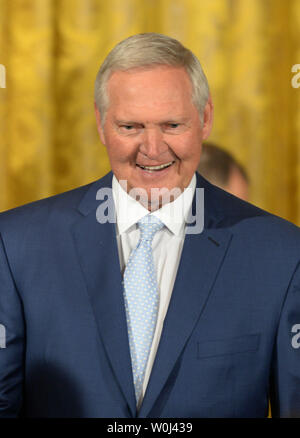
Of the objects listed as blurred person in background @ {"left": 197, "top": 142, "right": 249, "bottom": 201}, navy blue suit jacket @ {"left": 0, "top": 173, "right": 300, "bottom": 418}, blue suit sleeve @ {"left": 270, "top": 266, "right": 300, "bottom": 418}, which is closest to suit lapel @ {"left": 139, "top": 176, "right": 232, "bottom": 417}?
navy blue suit jacket @ {"left": 0, "top": 173, "right": 300, "bottom": 418}

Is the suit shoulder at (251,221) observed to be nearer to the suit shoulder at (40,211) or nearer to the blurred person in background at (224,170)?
the suit shoulder at (40,211)

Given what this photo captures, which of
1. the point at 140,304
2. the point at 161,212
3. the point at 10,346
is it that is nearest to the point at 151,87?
the point at 161,212

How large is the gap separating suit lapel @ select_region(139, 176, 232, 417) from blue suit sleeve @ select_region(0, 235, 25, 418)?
0.18 metres

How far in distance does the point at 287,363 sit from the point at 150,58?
0.44 meters

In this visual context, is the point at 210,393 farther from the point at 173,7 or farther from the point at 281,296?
the point at 173,7

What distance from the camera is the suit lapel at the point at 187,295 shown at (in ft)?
2.80

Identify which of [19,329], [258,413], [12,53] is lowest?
[258,413]

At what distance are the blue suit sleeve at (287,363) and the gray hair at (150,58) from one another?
30 cm

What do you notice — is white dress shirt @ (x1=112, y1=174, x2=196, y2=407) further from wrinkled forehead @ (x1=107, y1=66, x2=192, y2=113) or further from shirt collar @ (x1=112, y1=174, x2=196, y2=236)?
wrinkled forehead @ (x1=107, y1=66, x2=192, y2=113)

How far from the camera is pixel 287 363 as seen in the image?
2.90 ft

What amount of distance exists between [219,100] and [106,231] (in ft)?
3.88

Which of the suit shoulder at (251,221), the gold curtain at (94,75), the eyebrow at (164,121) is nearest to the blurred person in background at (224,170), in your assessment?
the gold curtain at (94,75)

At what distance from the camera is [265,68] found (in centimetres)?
202
